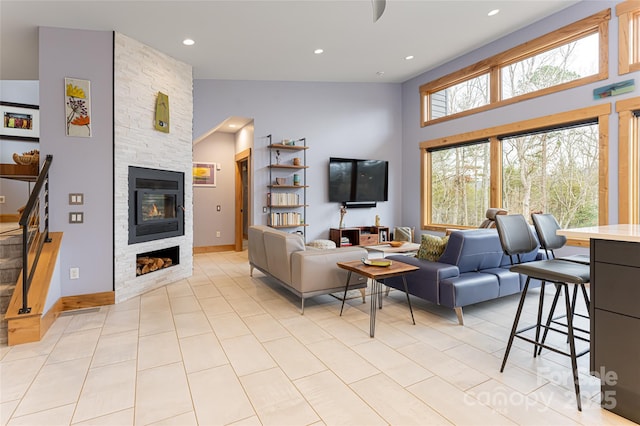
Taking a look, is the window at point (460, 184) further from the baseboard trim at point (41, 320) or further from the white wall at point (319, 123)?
the baseboard trim at point (41, 320)

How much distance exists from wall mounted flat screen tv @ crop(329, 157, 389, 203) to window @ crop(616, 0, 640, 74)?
13.4 feet

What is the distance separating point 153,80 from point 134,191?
1.51 meters

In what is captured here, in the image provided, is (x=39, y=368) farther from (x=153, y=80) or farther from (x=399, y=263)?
(x=153, y=80)

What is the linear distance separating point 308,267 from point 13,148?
579cm

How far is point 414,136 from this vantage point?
7172 millimetres

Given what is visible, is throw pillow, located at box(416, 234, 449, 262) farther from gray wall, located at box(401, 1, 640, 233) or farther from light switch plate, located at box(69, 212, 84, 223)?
light switch plate, located at box(69, 212, 84, 223)

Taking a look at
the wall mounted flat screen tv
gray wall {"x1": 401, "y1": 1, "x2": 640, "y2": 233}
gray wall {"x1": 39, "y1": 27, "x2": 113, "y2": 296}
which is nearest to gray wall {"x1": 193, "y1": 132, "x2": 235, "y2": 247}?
the wall mounted flat screen tv

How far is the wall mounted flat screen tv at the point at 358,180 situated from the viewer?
22.1 feet

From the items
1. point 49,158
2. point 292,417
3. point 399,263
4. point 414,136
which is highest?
point 414,136

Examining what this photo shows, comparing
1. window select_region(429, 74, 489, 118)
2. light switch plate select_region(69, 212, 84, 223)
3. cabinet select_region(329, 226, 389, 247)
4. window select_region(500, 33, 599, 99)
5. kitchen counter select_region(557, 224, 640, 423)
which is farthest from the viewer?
cabinet select_region(329, 226, 389, 247)

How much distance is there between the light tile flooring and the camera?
5.77 ft

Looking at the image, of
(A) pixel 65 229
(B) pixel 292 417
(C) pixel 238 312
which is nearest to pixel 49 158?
(A) pixel 65 229

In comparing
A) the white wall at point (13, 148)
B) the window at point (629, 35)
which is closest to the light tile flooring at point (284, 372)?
the window at point (629, 35)

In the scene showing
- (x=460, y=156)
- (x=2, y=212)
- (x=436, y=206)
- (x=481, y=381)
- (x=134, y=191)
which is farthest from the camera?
(x=436, y=206)
